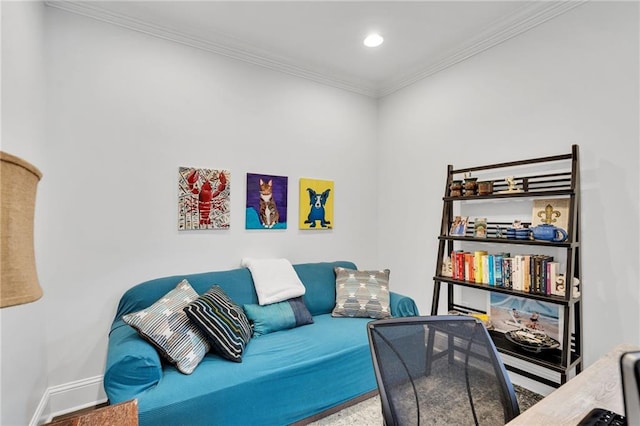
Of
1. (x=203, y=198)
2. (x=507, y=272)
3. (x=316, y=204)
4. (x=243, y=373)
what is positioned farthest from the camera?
(x=316, y=204)

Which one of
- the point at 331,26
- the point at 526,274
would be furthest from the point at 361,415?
the point at 331,26

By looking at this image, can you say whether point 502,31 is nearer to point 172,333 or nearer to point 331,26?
point 331,26

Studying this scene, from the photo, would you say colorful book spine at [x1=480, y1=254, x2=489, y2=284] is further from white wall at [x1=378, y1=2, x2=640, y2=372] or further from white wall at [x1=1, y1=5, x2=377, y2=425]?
white wall at [x1=1, y1=5, x2=377, y2=425]

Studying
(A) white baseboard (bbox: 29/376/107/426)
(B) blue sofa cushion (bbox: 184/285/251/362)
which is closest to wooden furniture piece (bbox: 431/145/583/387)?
(B) blue sofa cushion (bbox: 184/285/251/362)

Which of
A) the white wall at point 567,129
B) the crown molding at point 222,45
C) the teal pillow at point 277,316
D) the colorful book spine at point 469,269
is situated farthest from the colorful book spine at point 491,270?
the crown molding at point 222,45

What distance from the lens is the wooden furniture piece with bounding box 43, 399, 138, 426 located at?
1.04 metres

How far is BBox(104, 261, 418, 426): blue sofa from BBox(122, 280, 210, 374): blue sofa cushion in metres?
0.06

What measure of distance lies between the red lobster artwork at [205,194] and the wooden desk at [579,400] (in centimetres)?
246

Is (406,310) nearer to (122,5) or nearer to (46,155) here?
(46,155)

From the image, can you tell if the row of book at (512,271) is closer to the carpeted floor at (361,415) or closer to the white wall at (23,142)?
the carpeted floor at (361,415)

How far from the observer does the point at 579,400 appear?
3.54 feet

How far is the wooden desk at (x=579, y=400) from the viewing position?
97 cm

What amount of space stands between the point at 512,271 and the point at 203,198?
2506 millimetres

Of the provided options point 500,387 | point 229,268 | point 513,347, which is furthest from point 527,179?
point 229,268
